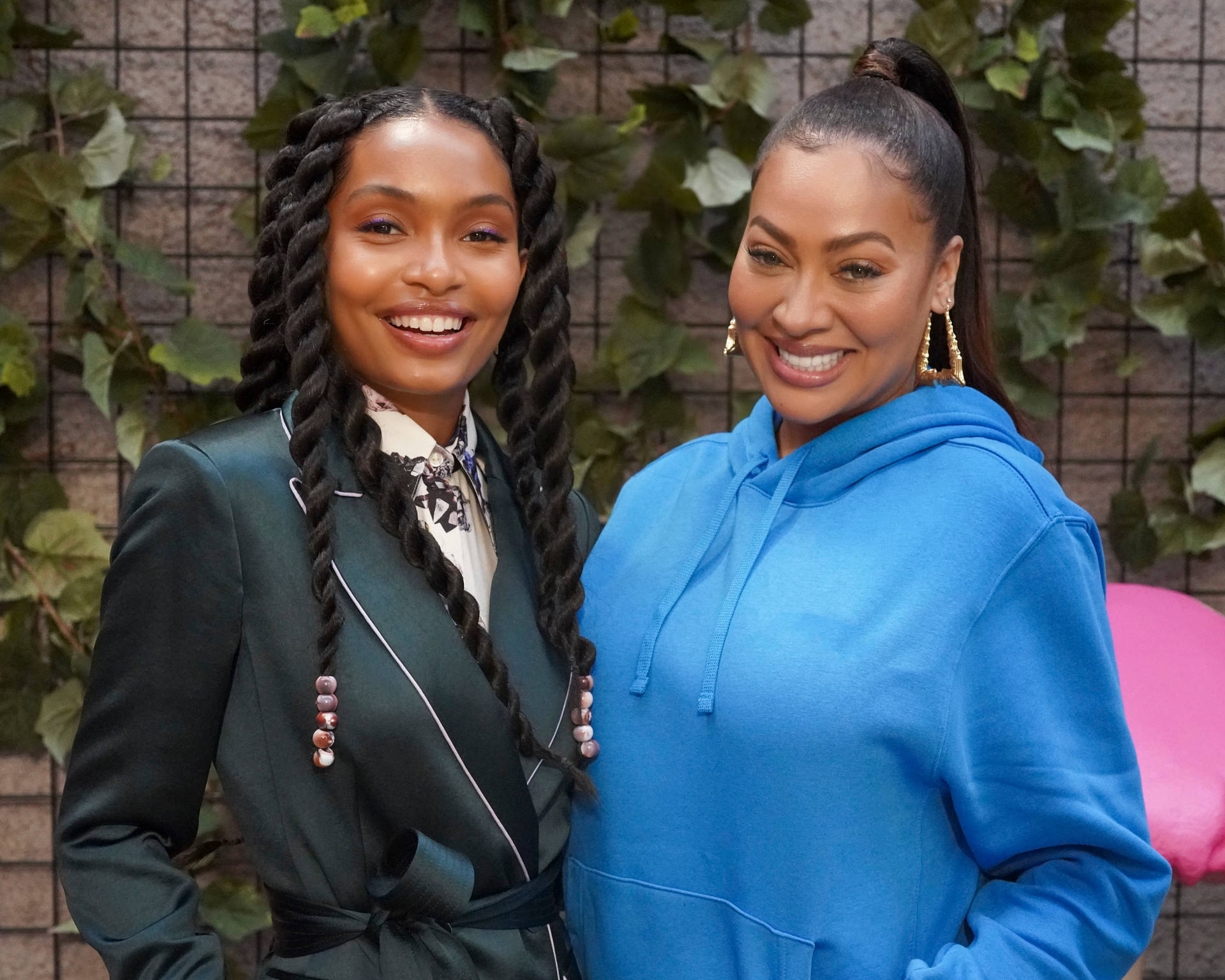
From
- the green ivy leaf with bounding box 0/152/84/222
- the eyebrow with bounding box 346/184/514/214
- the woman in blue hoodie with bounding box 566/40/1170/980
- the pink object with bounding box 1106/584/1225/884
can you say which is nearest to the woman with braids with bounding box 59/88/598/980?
the eyebrow with bounding box 346/184/514/214

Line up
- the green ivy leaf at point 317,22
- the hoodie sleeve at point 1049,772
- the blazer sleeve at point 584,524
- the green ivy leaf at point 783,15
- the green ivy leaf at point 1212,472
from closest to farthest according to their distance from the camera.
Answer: the hoodie sleeve at point 1049,772, the blazer sleeve at point 584,524, the green ivy leaf at point 317,22, the green ivy leaf at point 783,15, the green ivy leaf at point 1212,472

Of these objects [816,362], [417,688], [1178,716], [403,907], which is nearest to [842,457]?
[816,362]

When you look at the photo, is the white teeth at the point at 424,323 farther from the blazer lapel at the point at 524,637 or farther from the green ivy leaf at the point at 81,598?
the green ivy leaf at the point at 81,598

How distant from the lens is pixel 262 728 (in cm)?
107

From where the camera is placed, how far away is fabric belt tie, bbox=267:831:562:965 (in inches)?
41.6

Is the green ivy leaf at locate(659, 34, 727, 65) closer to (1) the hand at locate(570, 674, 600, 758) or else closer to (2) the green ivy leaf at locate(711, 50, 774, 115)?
(2) the green ivy leaf at locate(711, 50, 774, 115)

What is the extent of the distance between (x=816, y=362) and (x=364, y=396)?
408 mm

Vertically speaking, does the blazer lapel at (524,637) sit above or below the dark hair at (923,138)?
below

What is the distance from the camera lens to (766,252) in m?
1.13

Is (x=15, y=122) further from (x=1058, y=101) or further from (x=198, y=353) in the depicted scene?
(x=1058, y=101)

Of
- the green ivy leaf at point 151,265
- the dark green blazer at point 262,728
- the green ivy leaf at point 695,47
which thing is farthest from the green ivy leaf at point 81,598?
the green ivy leaf at point 695,47

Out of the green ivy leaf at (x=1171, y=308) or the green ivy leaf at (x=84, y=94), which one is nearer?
the green ivy leaf at (x=84, y=94)

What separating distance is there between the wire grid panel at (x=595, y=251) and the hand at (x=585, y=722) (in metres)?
1.01

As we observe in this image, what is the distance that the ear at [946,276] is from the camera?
115 centimetres
